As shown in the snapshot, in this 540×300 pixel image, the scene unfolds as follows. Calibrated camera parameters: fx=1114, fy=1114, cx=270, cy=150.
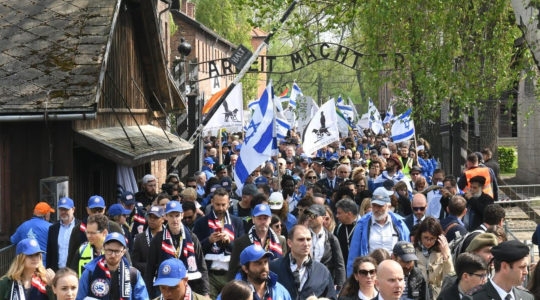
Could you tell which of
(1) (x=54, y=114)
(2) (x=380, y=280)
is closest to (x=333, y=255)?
(2) (x=380, y=280)

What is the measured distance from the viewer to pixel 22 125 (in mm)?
16422

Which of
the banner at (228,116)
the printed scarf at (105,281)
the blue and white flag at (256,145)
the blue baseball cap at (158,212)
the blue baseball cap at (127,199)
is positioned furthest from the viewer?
the banner at (228,116)

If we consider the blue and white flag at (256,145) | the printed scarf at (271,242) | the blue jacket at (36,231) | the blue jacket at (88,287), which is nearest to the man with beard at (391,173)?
the blue and white flag at (256,145)

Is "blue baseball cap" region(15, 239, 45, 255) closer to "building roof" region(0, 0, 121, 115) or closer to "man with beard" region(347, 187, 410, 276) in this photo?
"man with beard" region(347, 187, 410, 276)

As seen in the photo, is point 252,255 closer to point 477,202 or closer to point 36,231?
point 36,231

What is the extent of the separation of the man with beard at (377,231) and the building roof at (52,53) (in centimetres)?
556

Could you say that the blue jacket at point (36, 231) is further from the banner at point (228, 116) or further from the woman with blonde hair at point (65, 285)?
the banner at point (228, 116)

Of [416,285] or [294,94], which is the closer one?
[416,285]

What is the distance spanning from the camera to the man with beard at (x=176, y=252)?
10.9 metres

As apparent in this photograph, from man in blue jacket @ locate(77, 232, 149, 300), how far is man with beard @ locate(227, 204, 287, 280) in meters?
1.60

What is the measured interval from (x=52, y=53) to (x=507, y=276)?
1075 centimetres

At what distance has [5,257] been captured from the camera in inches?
536

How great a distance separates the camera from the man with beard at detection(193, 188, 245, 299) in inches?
478

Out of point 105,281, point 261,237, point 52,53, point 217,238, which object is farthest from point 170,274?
point 52,53
